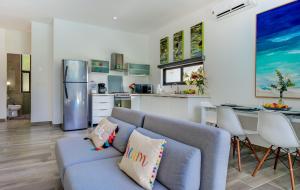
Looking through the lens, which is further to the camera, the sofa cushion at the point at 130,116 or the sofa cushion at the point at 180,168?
the sofa cushion at the point at 130,116

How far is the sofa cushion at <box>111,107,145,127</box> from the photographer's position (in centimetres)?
213

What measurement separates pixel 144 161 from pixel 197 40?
3925 mm

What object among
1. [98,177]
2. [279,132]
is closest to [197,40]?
[279,132]

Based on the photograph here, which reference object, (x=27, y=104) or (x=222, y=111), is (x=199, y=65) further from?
(x=27, y=104)

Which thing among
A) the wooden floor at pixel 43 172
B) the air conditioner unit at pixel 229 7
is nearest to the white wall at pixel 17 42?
the wooden floor at pixel 43 172

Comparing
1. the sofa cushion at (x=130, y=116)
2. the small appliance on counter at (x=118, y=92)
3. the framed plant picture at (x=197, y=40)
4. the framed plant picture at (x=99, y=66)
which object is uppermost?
the framed plant picture at (x=197, y=40)

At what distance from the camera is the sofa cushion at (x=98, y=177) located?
1.28 metres

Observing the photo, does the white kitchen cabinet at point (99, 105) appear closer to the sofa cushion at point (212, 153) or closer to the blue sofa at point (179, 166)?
the blue sofa at point (179, 166)

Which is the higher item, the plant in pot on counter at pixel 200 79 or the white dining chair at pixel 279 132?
the plant in pot on counter at pixel 200 79

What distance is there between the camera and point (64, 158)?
183 cm

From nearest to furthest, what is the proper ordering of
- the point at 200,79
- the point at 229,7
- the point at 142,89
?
1. the point at 229,7
2. the point at 200,79
3. the point at 142,89

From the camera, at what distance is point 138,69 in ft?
20.3

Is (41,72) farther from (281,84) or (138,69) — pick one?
(281,84)

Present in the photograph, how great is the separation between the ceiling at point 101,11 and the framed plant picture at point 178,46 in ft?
1.57
